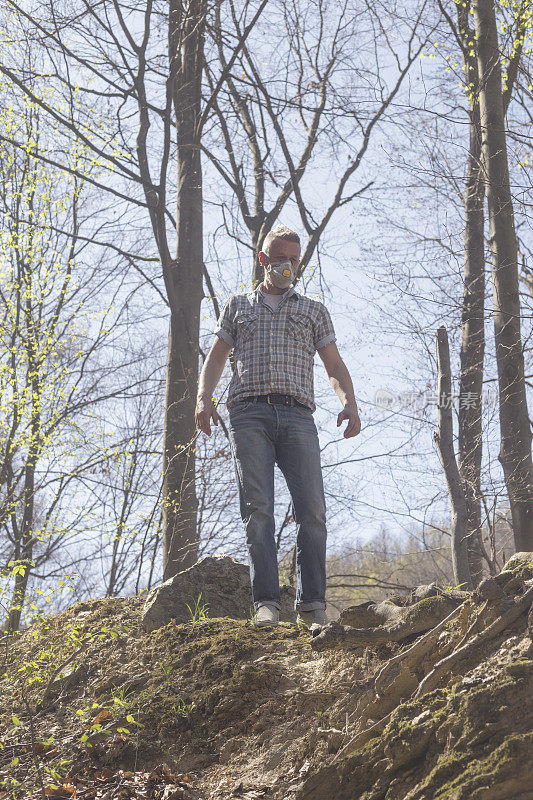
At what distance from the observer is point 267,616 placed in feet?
13.2

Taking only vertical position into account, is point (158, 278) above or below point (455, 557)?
above

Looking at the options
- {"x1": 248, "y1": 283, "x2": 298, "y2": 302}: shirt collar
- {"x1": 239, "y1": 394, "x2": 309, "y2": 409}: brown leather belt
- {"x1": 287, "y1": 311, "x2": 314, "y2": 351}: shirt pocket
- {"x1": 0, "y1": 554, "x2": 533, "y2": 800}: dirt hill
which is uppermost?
{"x1": 248, "y1": 283, "x2": 298, "y2": 302}: shirt collar

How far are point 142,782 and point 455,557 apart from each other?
364 cm

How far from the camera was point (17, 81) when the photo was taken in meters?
8.05

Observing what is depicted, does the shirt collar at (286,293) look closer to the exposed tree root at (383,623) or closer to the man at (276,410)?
the man at (276,410)

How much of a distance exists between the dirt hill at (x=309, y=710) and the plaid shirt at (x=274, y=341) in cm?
136

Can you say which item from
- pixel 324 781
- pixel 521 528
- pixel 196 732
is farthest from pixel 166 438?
pixel 324 781

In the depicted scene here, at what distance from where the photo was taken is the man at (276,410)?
4.13 m

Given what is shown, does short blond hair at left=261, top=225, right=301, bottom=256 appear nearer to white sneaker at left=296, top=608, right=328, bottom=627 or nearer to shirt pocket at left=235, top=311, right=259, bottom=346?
shirt pocket at left=235, top=311, right=259, bottom=346

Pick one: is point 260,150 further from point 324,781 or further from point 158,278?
point 324,781

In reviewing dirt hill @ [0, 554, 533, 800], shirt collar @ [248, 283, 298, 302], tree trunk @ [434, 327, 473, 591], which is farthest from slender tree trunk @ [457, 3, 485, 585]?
dirt hill @ [0, 554, 533, 800]

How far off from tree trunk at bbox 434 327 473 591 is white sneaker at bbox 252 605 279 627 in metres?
2.58

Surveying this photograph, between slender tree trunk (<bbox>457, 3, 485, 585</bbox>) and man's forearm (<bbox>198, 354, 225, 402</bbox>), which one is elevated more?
slender tree trunk (<bbox>457, 3, 485, 585</bbox>)

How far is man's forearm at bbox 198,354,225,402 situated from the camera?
4.42 m
